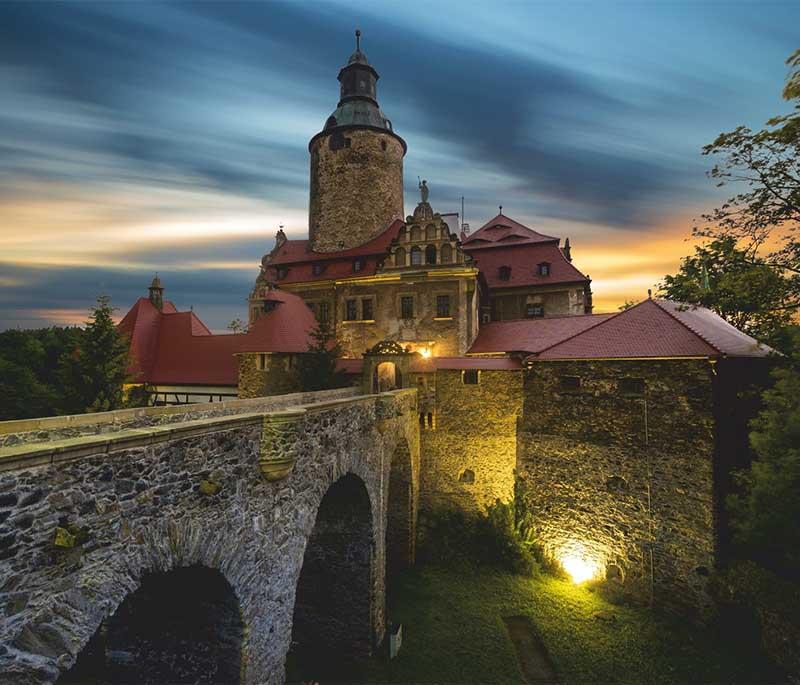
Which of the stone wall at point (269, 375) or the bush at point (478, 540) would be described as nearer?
the bush at point (478, 540)

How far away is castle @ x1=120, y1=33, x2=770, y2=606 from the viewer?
15.6 meters

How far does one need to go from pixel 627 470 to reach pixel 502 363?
261 inches


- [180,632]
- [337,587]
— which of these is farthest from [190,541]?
[337,587]

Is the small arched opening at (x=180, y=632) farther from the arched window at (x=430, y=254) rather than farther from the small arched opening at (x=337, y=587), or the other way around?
the arched window at (x=430, y=254)

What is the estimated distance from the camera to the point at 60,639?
13.9 ft

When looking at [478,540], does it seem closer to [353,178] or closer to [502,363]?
[502,363]

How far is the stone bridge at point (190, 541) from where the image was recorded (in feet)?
13.6

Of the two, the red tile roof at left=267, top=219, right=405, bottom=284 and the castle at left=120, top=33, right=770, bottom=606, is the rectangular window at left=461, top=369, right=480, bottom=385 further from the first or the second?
the red tile roof at left=267, top=219, right=405, bottom=284

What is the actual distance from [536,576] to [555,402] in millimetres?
7095

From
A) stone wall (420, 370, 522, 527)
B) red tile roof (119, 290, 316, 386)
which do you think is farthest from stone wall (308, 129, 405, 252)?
stone wall (420, 370, 522, 527)

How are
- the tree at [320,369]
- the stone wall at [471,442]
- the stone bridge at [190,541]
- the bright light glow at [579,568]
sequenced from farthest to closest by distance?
the tree at [320,369] → the stone wall at [471,442] → the bright light glow at [579,568] → the stone bridge at [190,541]

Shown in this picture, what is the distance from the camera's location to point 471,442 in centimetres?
2033

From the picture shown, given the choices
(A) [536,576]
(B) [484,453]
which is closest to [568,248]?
(B) [484,453]

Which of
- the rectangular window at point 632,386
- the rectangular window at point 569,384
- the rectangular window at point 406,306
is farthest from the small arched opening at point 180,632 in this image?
the rectangular window at point 406,306
